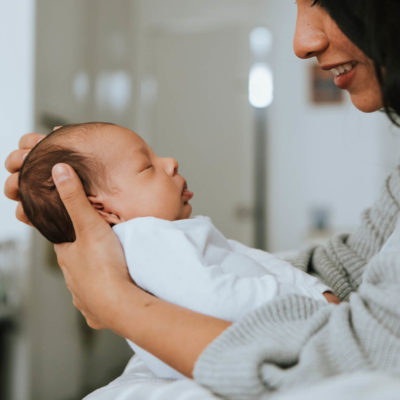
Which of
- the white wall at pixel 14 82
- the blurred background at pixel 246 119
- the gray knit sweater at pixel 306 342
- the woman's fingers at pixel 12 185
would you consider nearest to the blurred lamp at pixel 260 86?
the blurred background at pixel 246 119

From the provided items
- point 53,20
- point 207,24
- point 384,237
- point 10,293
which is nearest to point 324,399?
point 384,237

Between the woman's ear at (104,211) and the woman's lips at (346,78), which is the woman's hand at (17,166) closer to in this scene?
the woman's ear at (104,211)

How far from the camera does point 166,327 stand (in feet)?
2.04

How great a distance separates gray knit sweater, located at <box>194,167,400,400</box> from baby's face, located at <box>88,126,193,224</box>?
0.36 m

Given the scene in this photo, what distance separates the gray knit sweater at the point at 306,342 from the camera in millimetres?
525

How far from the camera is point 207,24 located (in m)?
4.03

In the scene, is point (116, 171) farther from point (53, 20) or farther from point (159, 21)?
point (159, 21)

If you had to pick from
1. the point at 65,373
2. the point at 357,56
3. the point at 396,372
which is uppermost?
the point at 357,56

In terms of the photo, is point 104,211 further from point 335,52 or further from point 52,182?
point 335,52

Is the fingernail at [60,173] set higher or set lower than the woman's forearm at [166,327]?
higher

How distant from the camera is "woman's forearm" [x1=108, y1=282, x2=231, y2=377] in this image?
606 mm

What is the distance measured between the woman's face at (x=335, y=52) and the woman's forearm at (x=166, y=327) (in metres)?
0.51

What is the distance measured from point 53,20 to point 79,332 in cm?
168

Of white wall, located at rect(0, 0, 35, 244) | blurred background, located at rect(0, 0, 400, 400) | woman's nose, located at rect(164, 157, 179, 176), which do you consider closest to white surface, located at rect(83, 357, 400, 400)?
woman's nose, located at rect(164, 157, 179, 176)
